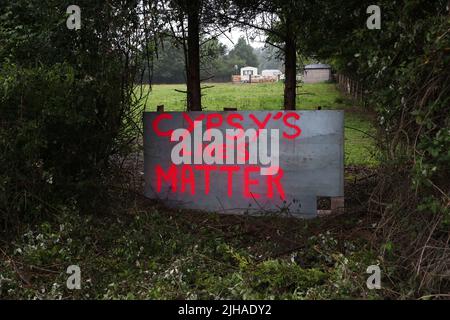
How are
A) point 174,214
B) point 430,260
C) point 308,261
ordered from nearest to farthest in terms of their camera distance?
point 430,260, point 308,261, point 174,214

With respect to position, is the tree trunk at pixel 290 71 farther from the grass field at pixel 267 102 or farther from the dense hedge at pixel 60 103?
the dense hedge at pixel 60 103

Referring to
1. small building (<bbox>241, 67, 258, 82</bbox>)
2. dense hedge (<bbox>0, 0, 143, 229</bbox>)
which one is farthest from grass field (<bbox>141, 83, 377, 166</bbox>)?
dense hedge (<bbox>0, 0, 143, 229</bbox>)

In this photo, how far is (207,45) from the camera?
9039 millimetres

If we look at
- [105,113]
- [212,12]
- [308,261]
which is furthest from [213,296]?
[212,12]

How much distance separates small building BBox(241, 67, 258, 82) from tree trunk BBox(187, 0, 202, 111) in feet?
82.4

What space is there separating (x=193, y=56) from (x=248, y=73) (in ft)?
98.9

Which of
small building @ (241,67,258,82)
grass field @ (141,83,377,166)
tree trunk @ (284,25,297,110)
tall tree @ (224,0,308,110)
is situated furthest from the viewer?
small building @ (241,67,258,82)

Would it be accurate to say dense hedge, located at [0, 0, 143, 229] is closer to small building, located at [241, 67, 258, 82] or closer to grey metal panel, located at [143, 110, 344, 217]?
grey metal panel, located at [143, 110, 344, 217]

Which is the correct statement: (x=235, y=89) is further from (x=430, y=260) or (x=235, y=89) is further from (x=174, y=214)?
(x=430, y=260)

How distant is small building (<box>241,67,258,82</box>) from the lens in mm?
33838

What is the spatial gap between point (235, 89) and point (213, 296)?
81.5ft

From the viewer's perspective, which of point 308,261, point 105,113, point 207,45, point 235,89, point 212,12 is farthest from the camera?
point 235,89

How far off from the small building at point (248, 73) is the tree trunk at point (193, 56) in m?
25.1

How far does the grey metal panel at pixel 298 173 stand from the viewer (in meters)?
6.14
